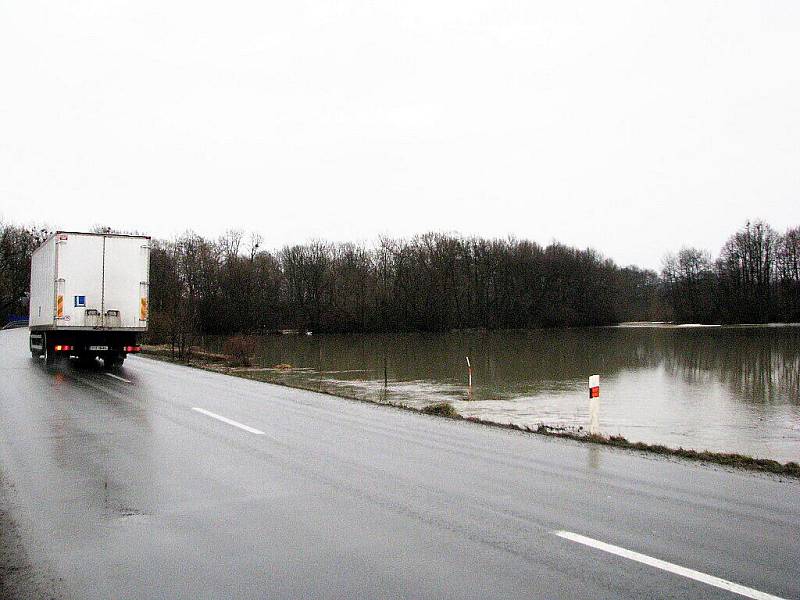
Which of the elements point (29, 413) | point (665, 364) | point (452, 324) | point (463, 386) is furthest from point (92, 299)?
point (452, 324)

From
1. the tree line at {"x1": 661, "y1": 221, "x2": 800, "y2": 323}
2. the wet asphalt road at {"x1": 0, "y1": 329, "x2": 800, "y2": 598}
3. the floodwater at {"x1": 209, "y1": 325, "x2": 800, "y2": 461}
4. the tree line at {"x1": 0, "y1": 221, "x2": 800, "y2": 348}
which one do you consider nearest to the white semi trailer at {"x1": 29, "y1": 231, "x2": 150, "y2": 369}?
the floodwater at {"x1": 209, "y1": 325, "x2": 800, "y2": 461}

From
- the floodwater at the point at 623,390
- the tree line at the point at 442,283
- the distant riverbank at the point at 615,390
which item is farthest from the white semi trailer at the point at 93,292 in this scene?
the tree line at the point at 442,283

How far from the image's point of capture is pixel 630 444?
32.7ft

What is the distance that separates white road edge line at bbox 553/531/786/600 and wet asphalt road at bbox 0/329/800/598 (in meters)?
0.07

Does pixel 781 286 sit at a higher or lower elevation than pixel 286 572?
higher

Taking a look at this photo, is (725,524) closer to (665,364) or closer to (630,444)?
(630,444)

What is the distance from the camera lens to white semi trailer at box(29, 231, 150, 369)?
20969 mm

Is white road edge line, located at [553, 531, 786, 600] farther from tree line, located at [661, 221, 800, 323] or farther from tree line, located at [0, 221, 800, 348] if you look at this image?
tree line, located at [661, 221, 800, 323]

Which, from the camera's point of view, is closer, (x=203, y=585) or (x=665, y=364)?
(x=203, y=585)

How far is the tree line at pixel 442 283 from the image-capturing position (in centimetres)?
8525

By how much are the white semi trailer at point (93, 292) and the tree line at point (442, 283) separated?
58.9 metres

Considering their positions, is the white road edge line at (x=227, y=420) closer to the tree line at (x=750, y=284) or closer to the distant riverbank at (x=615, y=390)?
the distant riverbank at (x=615, y=390)

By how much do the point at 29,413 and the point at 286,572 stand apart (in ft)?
32.1

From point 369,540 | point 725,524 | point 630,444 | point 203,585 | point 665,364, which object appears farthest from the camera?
point 665,364
